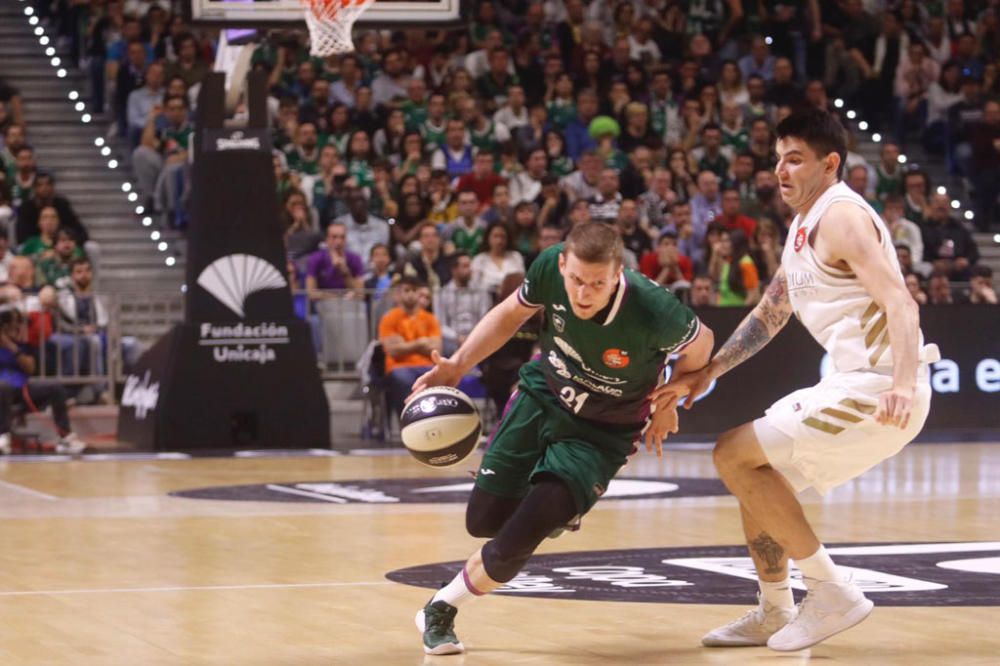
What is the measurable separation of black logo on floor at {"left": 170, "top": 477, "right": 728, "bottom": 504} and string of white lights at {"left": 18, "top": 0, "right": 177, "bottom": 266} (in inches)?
324

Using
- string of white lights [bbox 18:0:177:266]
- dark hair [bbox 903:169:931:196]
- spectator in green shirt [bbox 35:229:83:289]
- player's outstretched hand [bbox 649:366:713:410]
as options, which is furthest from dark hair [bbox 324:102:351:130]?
player's outstretched hand [bbox 649:366:713:410]

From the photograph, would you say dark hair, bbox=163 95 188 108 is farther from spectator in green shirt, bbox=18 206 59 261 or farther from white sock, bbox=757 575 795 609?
white sock, bbox=757 575 795 609

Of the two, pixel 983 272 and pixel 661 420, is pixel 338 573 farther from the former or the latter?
pixel 983 272

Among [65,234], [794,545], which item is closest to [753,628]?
[794,545]

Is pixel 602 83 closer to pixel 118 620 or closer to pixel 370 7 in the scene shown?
pixel 370 7

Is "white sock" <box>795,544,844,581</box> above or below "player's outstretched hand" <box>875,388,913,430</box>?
below

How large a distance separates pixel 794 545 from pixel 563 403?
1.04 meters

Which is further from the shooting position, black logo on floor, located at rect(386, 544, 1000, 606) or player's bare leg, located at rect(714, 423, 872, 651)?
black logo on floor, located at rect(386, 544, 1000, 606)

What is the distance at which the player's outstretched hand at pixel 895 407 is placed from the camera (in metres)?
6.19

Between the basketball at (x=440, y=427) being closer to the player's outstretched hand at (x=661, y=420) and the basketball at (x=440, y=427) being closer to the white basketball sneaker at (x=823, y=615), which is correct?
the player's outstretched hand at (x=661, y=420)

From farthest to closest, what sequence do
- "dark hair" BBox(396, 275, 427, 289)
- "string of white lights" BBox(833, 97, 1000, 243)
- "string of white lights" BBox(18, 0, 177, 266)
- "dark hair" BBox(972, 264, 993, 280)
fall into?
"string of white lights" BBox(833, 97, 1000, 243), "string of white lights" BBox(18, 0, 177, 266), "dark hair" BBox(972, 264, 993, 280), "dark hair" BBox(396, 275, 427, 289)

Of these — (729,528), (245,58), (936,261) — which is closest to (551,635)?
(729,528)

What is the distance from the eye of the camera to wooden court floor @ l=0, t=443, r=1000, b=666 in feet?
21.9

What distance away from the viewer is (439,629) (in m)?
6.59
